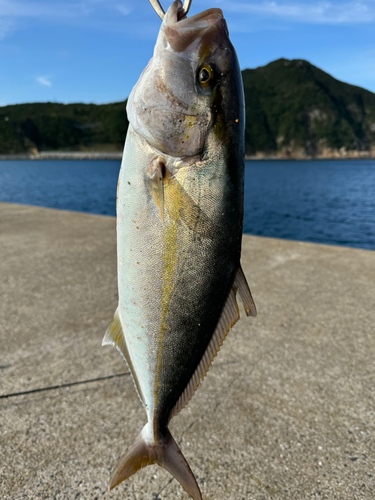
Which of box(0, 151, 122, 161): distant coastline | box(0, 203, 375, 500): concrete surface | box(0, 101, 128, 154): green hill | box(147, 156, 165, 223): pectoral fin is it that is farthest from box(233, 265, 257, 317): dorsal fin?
box(0, 151, 122, 161): distant coastline

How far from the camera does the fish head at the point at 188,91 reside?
1.34 meters

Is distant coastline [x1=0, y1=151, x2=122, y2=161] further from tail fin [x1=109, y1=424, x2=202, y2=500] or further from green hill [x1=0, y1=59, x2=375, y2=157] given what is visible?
tail fin [x1=109, y1=424, x2=202, y2=500]

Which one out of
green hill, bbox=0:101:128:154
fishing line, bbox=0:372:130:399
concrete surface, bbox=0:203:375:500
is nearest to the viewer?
concrete surface, bbox=0:203:375:500

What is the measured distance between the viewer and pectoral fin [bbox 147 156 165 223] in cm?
135

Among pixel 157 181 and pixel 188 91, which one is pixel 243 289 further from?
pixel 188 91

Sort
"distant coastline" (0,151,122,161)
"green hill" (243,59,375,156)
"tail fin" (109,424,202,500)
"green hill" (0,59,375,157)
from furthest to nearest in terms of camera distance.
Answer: "green hill" (243,59,375,156), "distant coastline" (0,151,122,161), "green hill" (0,59,375,157), "tail fin" (109,424,202,500)

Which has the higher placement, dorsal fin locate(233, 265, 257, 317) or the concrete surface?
dorsal fin locate(233, 265, 257, 317)

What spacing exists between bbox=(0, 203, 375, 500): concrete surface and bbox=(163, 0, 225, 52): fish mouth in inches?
96.7

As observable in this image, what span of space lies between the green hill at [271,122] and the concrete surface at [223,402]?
138 m

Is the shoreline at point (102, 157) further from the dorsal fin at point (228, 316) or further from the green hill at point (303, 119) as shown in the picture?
the dorsal fin at point (228, 316)

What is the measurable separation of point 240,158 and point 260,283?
4.34m

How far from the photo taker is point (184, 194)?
4.44 feet

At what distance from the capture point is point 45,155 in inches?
5778

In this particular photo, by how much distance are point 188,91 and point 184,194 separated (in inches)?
15.2
